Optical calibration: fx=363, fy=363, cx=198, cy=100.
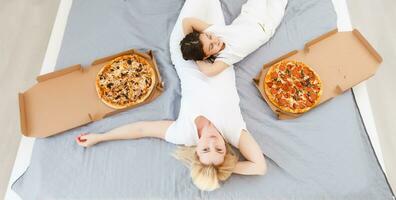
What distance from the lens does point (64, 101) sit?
5.32 ft

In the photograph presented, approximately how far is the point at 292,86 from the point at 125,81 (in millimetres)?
752

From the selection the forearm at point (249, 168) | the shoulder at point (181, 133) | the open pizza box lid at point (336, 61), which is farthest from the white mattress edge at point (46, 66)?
Result: the open pizza box lid at point (336, 61)

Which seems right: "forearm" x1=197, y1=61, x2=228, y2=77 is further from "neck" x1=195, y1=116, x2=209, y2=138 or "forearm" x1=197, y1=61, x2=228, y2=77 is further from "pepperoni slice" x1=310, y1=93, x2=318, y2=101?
"pepperoni slice" x1=310, y1=93, x2=318, y2=101


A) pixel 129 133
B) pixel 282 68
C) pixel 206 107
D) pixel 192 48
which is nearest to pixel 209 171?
pixel 206 107

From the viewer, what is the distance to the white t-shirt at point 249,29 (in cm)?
164

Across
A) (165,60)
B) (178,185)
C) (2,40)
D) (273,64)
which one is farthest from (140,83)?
(2,40)

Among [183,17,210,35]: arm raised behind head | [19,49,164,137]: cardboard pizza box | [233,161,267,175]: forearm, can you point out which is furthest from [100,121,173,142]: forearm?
[183,17,210,35]: arm raised behind head

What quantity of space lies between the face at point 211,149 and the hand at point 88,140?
459 mm

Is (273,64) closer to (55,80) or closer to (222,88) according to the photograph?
(222,88)

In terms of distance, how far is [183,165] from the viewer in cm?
147

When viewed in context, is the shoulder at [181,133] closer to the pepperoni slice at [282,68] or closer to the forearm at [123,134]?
the forearm at [123,134]

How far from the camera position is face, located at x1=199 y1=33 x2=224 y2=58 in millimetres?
1562

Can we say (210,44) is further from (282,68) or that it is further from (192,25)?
(282,68)

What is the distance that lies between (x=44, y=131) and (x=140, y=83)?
1.50 ft
